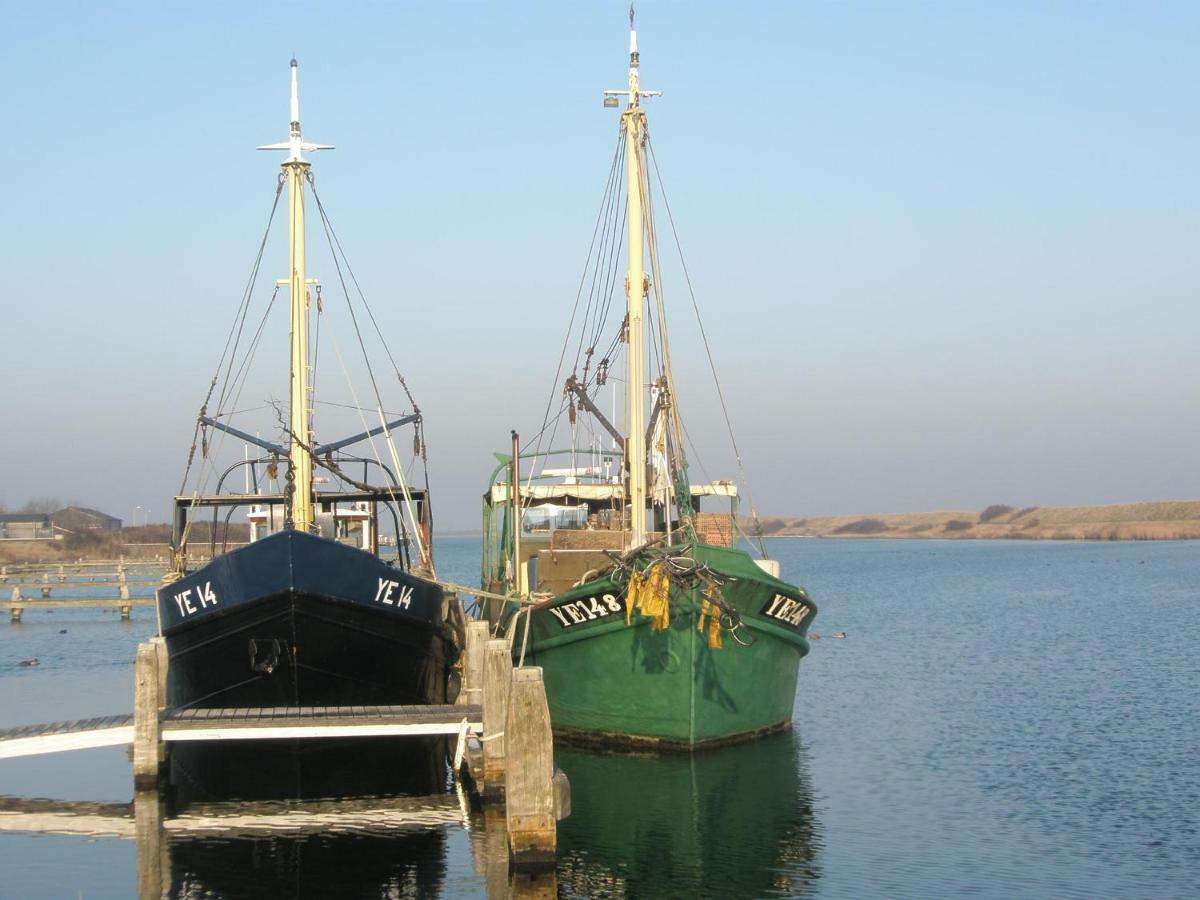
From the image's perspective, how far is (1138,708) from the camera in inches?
1006

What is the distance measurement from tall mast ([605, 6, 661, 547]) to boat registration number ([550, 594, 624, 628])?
160cm

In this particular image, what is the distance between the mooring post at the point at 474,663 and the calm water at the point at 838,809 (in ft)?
5.67

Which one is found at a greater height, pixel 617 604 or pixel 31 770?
pixel 617 604

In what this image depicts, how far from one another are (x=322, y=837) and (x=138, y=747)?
9.55 ft

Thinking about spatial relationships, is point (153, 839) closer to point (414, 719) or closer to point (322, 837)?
point (322, 837)

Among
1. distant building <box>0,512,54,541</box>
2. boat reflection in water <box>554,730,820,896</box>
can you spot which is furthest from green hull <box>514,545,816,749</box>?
distant building <box>0,512,54,541</box>

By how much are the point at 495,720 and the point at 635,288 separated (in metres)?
8.06

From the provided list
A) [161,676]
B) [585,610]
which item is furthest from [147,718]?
[585,610]

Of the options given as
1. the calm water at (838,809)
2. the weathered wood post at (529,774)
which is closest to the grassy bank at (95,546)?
the calm water at (838,809)

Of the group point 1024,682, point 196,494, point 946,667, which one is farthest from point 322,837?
point 946,667

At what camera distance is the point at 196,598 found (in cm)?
1822

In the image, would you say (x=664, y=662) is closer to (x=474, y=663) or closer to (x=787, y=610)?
(x=787, y=610)

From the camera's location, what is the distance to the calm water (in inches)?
546

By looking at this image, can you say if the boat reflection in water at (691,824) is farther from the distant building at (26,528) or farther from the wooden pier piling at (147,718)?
the distant building at (26,528)
